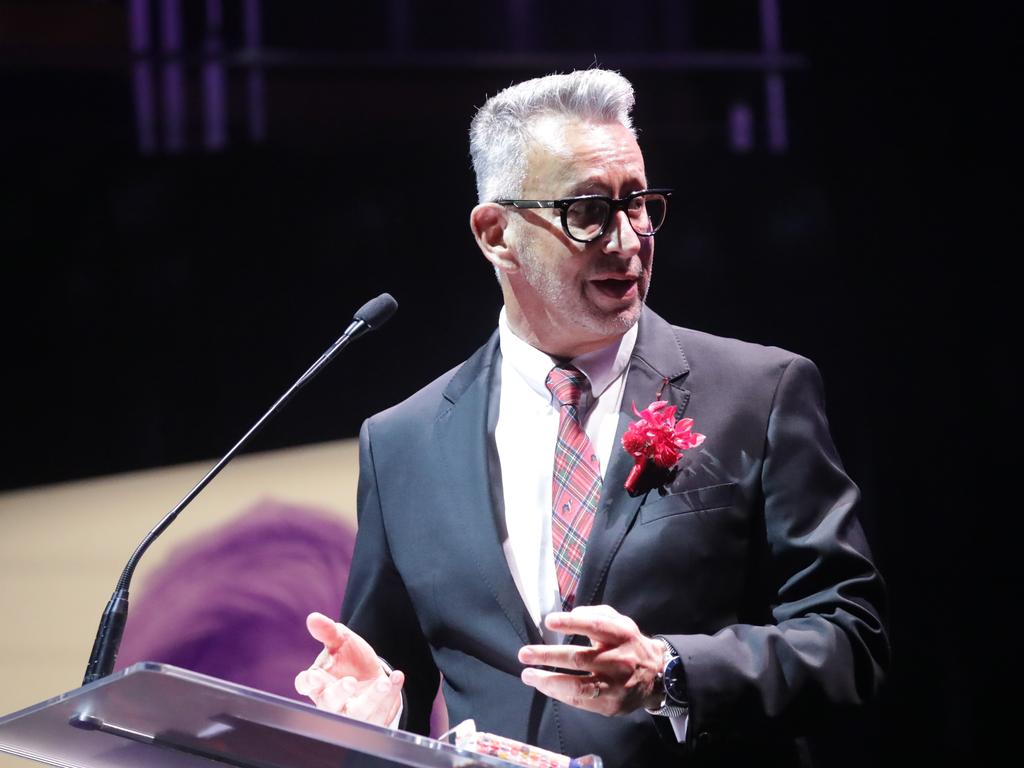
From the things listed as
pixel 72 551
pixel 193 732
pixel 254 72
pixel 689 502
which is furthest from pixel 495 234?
pixel 254 72

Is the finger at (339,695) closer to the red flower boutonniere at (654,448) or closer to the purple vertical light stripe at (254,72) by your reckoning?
the red flower boutonniere at (654,448)

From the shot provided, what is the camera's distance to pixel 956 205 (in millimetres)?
3020

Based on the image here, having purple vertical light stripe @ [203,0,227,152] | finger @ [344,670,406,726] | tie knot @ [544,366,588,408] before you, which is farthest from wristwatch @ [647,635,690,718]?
purple vertical light stripe @ [203,0,227,152]

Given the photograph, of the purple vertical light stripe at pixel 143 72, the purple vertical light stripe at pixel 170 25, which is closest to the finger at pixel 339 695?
the purple vertical light stripe at pixel 143 72

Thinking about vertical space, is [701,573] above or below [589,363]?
below

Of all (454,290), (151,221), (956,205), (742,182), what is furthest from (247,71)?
(956,205)

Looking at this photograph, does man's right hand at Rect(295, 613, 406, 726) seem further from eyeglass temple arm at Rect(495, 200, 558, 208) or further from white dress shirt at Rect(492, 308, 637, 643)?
eyeglass temple arm at Rect(495, 200, 558, 208)

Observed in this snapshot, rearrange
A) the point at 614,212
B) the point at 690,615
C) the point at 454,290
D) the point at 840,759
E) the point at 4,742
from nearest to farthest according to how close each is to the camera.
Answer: the point at 4,742
the point at 690,615
the point at 614,212
the point at 454,290
the point at 840,759

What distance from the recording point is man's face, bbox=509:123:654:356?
201 cm

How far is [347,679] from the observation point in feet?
5.85

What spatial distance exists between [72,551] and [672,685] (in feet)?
5.52

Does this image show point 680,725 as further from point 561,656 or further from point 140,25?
point 140,25

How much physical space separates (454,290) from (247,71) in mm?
912

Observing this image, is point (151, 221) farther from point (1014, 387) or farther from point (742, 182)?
point (1014, 387)
